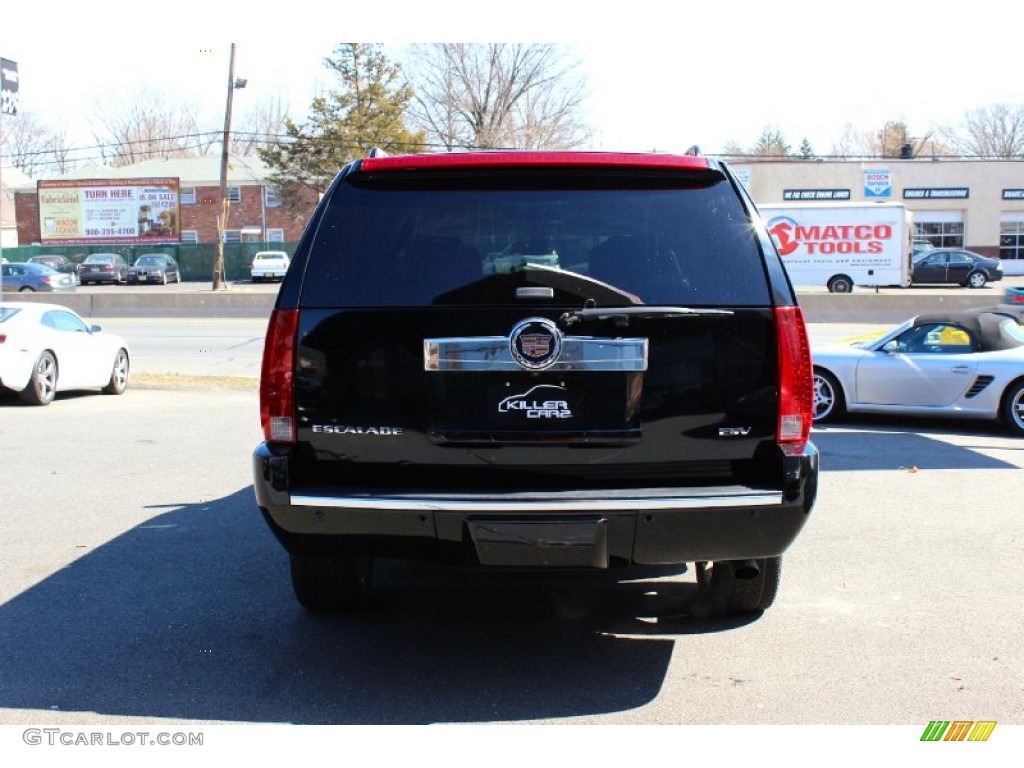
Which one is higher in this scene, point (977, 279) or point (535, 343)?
point (535, 343)

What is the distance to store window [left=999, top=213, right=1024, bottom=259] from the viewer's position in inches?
2203

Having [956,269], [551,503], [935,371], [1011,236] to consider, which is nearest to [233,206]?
[956,269]

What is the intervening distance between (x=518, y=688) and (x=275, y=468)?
4.36 feet

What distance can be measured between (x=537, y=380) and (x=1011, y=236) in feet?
194

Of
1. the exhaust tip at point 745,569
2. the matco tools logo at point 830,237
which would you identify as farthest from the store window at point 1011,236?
the exhaust tip at point 745,569

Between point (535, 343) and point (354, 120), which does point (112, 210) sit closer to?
point (354, 120)

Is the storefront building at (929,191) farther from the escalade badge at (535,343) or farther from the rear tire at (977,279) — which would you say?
the escalade badge at (535,343)

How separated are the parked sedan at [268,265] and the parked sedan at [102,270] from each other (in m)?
6.93

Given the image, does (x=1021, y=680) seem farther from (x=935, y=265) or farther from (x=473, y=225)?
(x=935, y=265)


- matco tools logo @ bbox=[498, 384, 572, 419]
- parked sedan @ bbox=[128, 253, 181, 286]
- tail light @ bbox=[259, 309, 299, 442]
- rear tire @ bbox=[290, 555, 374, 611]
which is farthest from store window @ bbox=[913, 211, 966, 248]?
tail light @ bbox=[259, 309, 299, 442]

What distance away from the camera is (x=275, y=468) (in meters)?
4.05

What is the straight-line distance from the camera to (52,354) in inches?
526

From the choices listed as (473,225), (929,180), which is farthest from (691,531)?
(929,180)
